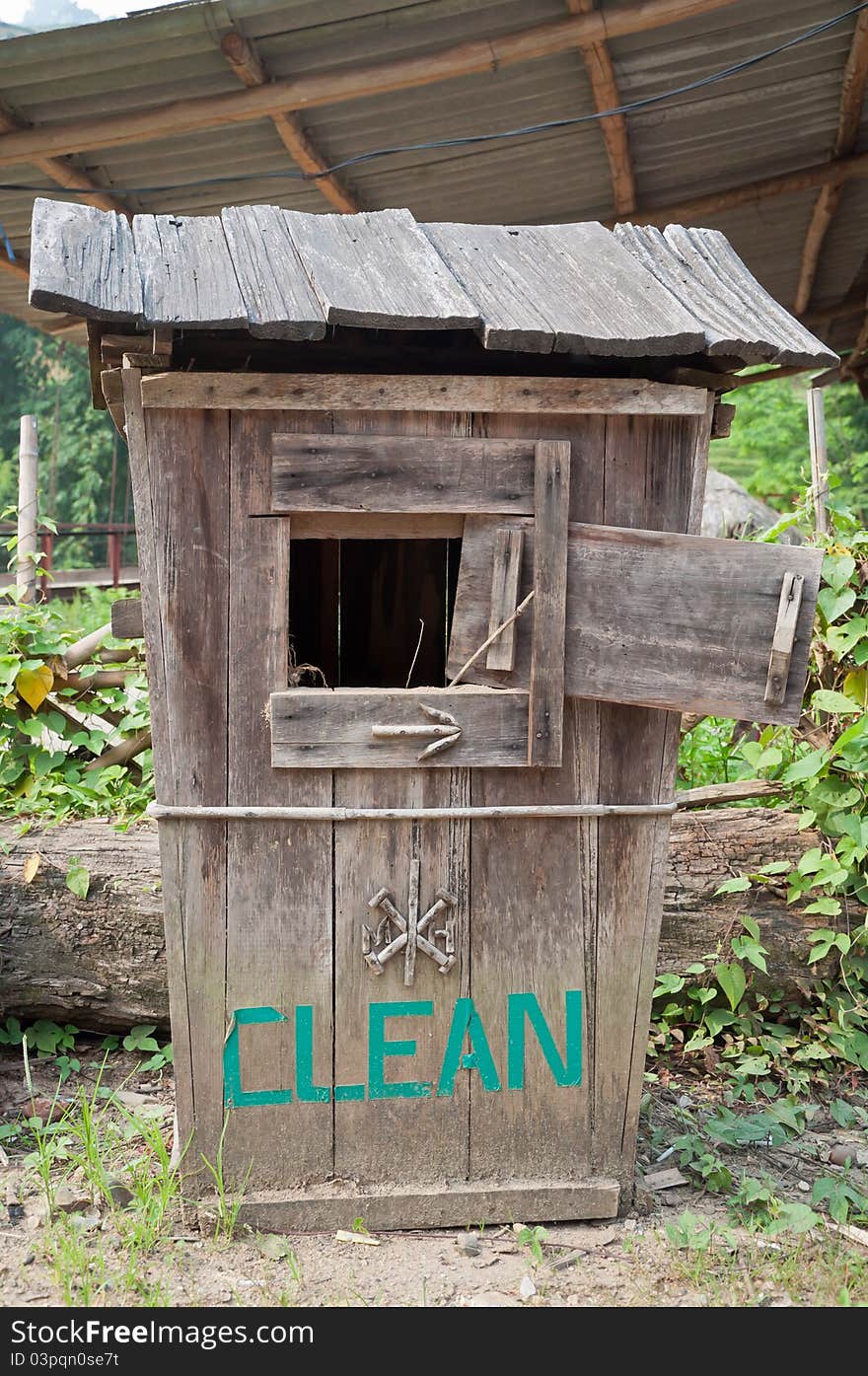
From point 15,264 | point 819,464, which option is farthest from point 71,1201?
point 15,264

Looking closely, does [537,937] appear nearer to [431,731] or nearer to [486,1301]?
[431,731]

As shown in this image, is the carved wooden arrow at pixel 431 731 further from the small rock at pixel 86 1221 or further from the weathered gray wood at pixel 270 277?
the small rock at pixel 86 1221

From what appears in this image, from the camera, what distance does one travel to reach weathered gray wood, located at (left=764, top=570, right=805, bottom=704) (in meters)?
2.81

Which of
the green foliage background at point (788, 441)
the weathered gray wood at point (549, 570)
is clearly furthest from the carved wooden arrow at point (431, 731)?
the green foliage background at point (788, 441)

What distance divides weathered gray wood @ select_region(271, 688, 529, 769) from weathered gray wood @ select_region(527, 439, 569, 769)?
91mm

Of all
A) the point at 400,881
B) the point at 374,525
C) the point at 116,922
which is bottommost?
the point at 116,922

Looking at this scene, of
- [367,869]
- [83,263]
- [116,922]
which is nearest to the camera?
[83,263]

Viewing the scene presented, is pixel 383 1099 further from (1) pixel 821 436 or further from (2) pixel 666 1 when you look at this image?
(2) pixel 666 1

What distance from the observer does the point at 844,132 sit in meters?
5.87

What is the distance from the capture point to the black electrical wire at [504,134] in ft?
15.8

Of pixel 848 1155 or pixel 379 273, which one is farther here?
pixel 848 1155

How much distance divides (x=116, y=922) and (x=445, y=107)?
3.95 m
